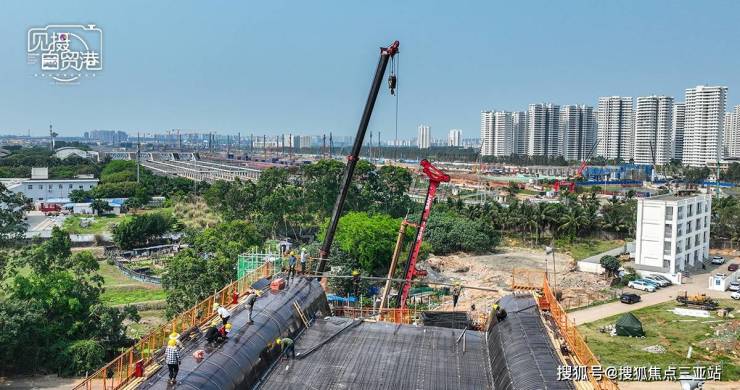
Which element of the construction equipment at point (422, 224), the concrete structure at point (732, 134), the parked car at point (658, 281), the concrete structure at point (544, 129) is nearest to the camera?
the construction equipment at point (422, 224)

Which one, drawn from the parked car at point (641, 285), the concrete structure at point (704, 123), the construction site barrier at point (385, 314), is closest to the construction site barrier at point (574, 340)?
the construction site barrier at point (385, 314)

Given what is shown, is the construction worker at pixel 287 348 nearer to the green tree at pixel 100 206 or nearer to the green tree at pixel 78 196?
the green tree at pixel 100 206

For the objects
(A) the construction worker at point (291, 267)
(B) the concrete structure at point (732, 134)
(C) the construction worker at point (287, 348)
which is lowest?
(C) the construction worker at point (287, 348)

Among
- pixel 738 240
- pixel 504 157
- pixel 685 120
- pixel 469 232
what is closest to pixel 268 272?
pixel 469 232

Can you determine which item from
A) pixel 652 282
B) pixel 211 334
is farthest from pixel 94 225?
pixel 211 334

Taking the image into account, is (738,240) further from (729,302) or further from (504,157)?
(504,157)

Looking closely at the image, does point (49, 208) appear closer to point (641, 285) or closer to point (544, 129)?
point (641, 285)

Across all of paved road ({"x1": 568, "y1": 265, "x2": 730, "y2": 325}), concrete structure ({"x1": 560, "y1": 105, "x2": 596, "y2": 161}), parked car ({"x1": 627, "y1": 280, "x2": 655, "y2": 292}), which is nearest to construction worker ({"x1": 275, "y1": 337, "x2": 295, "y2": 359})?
paved road ({"x1": 568, "y1": 265, "x2": 730, "y2": 325})
